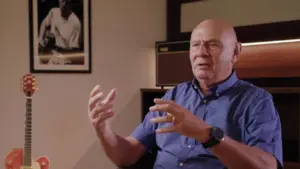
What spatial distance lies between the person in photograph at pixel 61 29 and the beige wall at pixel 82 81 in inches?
4.7

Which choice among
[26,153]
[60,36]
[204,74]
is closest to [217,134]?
[204,74]

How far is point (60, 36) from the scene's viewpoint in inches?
88.3

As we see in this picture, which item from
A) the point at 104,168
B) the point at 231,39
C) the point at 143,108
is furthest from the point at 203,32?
the point at 104,168

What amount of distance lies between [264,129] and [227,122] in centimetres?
17

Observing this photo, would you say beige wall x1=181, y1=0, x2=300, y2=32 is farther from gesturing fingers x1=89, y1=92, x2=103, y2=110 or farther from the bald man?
gesturing fingers x1=89, y1=92, x2=103, y2=110

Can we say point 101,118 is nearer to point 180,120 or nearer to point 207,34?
point 180,120

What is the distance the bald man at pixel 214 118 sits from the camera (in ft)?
4.06

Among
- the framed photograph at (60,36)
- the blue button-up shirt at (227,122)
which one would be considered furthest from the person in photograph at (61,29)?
the blue button-up shirt at (227,122)

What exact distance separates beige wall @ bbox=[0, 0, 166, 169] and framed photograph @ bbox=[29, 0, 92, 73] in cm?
5

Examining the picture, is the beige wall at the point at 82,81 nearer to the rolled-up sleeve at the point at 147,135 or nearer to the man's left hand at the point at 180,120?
the rolled-up sleeve at the point at 147,135

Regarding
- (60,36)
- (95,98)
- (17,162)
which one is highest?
(60,36)

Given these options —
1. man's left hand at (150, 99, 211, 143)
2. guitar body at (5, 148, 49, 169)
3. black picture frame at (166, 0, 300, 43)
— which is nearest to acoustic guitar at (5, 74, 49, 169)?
guitar body at (5, 148, 49, 169)

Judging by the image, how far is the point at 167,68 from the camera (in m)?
2.38

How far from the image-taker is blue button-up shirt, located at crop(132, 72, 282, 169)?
1282 mm
